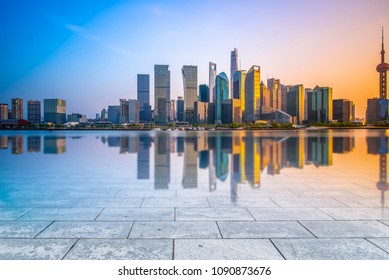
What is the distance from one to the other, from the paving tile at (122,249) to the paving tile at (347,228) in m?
2.53

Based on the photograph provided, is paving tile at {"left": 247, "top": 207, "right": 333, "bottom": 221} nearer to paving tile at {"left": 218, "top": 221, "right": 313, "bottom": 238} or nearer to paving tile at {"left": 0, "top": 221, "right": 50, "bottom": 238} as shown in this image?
paving tile at {"left": 218, "top": 221, "right": 313, "bottom": 238}

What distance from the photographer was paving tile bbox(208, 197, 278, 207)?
6.73 m

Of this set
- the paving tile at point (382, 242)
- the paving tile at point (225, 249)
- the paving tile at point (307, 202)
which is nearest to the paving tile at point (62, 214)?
the paving tile at point (225, 249)

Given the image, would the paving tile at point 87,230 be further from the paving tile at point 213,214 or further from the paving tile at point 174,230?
the paving tile at point 213,214

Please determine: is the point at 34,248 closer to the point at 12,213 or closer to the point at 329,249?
the point at 12,213

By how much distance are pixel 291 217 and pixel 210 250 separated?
2.25 m

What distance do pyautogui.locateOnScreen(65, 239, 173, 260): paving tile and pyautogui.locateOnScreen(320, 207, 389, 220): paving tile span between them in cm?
347

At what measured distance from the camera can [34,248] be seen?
446 centimetres

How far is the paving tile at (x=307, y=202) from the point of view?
675 cm

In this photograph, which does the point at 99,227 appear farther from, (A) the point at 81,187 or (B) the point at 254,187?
(B) the point at 254,187

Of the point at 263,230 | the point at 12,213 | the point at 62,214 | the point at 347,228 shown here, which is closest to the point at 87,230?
the point at 62,214

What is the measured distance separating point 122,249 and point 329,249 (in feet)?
9.86
